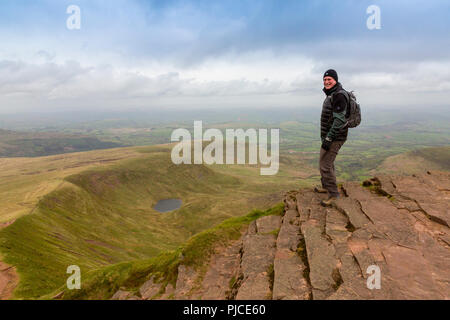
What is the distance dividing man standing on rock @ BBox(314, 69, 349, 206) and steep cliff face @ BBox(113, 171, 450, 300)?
1900mm

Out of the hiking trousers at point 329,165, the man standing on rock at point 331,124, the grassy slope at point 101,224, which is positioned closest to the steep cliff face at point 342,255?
the hiking trousers at point 329,165

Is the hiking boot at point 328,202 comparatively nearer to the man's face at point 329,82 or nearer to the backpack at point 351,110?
the backpack at point 351,110

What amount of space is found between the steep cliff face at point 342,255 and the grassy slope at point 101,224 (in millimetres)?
29343

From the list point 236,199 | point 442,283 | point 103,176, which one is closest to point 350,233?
point 442,283

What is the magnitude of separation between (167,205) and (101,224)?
213 feet

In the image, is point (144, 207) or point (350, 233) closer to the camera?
point (350, 233)

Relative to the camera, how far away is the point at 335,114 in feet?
45.8

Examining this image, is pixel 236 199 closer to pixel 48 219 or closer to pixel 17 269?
pixel 48 219

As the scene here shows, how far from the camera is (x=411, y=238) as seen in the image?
11.3 m

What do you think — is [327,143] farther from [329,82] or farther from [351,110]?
[329,82]

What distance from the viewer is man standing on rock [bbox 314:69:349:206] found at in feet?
45.2

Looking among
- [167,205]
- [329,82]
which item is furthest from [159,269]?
[167,205]

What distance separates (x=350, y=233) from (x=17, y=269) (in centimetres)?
4514

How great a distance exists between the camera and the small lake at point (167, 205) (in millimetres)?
159125
